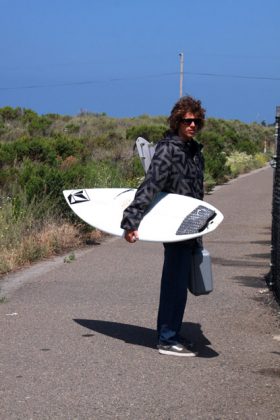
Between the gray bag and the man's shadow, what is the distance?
1.70ft

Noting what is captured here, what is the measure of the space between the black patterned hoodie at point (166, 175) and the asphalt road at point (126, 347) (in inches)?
43.9

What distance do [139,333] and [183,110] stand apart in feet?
6.67

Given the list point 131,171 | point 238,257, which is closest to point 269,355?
point 238,257

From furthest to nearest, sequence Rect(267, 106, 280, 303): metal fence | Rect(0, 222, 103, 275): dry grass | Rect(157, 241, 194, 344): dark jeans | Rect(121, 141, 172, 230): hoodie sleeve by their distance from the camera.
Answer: Rect(0, 222, 103, 275): dry grass < Rect(267, 106, 280, 303): metal fence < Rect(157, 241, 194, 344): dark jeans < Rect(121, 141, 172, 230): hoodie sleeve

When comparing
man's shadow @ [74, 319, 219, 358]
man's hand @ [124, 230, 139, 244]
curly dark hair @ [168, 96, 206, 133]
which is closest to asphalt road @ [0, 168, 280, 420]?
man's shadow @ [74, 319, 219, 358]

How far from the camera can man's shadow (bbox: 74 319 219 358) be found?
7053 millimetres

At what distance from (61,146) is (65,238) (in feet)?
53.9

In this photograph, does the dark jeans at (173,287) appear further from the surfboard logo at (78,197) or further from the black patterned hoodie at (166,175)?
the surfboard logo at (78,197)

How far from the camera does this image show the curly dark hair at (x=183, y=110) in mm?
6594

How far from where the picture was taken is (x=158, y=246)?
13.5m

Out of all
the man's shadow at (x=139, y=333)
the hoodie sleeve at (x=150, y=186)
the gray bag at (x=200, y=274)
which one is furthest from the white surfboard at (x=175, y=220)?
the man's shadow at (x=139, y=333)

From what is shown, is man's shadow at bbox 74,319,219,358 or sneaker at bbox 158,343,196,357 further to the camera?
man's shadow at bbox 74,319,219,358

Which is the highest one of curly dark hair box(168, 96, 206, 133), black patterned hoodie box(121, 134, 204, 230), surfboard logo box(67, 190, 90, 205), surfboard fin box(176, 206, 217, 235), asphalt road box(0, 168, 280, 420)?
curly dark hair box(168, 96, 206, 133)

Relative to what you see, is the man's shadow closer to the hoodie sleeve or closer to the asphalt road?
the asphalt road
